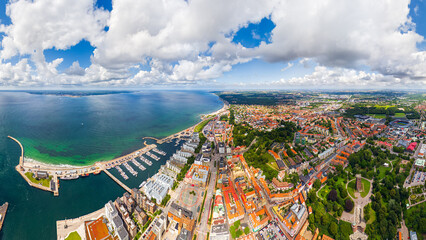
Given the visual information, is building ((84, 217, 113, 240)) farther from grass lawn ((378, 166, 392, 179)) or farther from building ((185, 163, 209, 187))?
grass lawn ((378, 166, 392, 179))

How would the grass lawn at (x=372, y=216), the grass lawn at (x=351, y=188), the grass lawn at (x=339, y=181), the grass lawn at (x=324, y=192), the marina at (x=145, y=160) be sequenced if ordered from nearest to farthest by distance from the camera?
the grass lawn at (x=372, y=216)
the grass lawn at (x=324, y=192)
the grass lawn at (x=351, y=188)
the grass lawn at (x=339, y=181)
the marina at (x=145, y=160)

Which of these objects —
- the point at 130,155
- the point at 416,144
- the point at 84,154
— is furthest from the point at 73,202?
the point at 416,144

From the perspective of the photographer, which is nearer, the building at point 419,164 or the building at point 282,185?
the building at point 282,185

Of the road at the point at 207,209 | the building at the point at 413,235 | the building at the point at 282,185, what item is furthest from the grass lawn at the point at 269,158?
the building at the point at 413,235

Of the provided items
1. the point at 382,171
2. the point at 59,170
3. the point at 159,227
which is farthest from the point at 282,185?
the point at 59,170

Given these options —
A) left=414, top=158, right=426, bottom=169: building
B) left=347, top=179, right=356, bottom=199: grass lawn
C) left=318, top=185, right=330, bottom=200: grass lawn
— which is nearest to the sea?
left=318, top=185, right=330, bottom=200: grass lawn

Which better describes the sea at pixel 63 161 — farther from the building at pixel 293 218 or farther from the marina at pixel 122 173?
the building at pixel 293 218

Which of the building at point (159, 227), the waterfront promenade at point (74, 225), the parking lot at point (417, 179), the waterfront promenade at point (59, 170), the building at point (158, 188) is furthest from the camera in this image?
the waterfront promenade at point (59, 170)

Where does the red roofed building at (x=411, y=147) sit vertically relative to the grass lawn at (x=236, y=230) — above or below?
above

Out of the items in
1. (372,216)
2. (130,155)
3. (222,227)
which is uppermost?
(130,155)

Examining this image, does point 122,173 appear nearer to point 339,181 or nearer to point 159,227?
point 159,227

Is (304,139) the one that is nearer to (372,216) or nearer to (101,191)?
(372,216)
